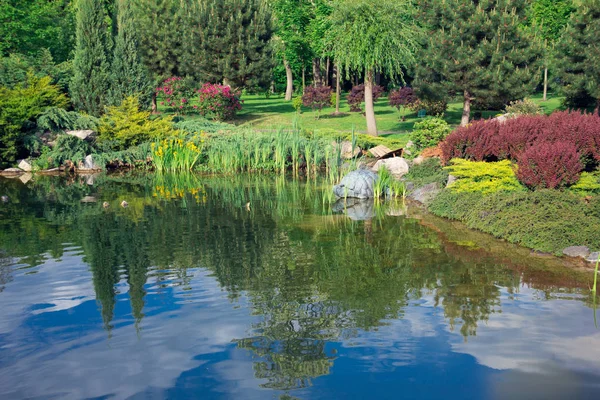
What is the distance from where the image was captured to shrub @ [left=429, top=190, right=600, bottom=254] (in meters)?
10.3

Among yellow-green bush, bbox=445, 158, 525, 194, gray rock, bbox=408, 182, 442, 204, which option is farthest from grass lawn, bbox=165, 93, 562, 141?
yellow-green bush, bbox=445, 158, 525, 194

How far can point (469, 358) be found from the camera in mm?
6406

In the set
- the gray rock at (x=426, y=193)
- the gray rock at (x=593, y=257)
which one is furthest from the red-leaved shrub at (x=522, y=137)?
the gray rock at (x=593, y=257)

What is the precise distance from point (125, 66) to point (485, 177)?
20544 millimetres

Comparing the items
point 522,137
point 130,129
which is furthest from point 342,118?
point 522,137

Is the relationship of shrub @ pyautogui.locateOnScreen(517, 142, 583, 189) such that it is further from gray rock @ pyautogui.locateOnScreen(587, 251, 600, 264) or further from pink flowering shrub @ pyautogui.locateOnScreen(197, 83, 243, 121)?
pink flowering shrub @ pyautogui.locateOnScreen(197, 83, 243, 121)

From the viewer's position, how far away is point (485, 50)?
24.6 meters

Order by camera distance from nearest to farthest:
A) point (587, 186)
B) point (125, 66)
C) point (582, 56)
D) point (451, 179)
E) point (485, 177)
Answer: point (587, 186)
point (485, 177)
point (451, 179)
point (582, 56)
point (125, 66)

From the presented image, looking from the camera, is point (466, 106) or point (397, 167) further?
point (466, 106)

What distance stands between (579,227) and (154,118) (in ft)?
64.8

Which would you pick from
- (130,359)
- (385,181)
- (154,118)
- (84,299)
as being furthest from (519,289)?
(154,118)

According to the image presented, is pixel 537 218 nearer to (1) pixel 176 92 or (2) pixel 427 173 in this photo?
(2) pixel 427 173

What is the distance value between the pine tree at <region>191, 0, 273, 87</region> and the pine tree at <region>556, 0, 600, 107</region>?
1616 centimetres

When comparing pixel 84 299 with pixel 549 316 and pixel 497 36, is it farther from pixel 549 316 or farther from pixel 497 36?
pixel 497 36
